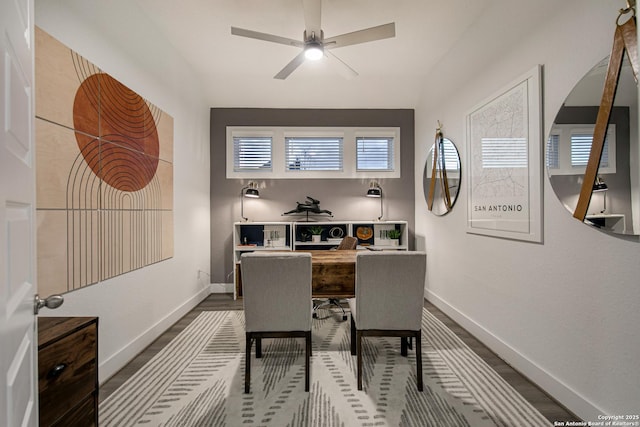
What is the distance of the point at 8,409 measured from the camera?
0.60m

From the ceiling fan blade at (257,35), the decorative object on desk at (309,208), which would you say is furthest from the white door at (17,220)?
the decorative object on desk at (309,208)

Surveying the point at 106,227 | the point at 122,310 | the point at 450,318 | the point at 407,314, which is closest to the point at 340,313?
the point at 450,318

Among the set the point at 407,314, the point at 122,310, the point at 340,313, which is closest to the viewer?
the point at 407,314

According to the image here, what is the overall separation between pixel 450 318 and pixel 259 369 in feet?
7.43

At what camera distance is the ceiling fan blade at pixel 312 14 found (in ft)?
7.13

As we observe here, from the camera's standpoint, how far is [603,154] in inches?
59.4

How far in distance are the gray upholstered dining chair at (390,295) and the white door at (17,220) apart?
1.56 metres

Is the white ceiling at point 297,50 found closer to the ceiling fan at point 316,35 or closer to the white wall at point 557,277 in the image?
the ceiling fan at point 316,35

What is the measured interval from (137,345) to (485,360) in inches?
117

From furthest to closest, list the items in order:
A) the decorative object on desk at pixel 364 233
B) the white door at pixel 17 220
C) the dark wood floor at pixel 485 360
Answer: the decorative object on desk at pixel 364 233 < the dark wood floor at pixel 485 360 < the white door at pixel 17 220

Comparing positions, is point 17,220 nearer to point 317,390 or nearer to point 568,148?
point 317,390

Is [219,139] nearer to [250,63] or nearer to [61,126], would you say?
[250,63]

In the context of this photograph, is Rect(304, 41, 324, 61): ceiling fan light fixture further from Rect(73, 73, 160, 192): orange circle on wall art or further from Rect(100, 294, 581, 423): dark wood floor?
Rect(100, 294, 581, 423): dark wood floor

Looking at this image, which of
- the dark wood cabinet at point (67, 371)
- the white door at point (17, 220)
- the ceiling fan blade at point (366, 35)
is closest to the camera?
the white door at point (17, 220)
